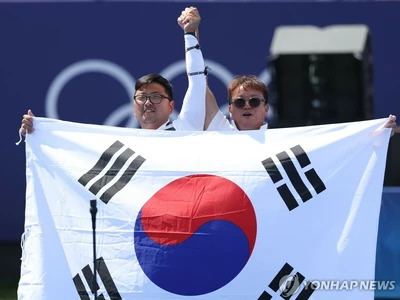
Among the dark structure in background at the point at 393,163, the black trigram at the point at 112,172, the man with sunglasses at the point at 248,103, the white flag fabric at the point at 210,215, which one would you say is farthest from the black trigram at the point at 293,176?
the dark structure in background at the point at 393,163

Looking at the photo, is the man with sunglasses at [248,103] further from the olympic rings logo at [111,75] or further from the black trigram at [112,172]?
the olympic rings logo at [111,75]

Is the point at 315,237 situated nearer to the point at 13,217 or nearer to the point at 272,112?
the point at 272,112

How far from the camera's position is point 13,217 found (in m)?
9.53

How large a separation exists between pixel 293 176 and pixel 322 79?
3887 millimetres

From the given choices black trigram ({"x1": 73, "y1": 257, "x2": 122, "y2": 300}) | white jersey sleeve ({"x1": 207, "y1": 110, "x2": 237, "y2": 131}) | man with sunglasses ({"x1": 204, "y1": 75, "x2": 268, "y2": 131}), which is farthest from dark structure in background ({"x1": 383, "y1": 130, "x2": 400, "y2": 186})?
black trigram ({"x1": 73, "y1": 257, "x2": 122, "y2": 300})

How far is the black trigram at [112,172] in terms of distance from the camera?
5027 mm

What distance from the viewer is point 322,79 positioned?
8.67 metres

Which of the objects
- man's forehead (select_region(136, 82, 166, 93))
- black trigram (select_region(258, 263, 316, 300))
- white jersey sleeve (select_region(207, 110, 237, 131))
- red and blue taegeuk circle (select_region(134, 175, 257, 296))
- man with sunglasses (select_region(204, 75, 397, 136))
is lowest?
black trigram (select_region(258, 263, 316, 300))

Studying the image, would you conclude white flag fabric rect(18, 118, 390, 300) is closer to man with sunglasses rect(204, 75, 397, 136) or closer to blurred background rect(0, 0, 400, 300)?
man with sunglasses rect(204, 75, 397, 136)

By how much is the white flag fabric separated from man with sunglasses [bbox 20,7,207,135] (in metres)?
0.21

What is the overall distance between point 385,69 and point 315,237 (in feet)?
16.4

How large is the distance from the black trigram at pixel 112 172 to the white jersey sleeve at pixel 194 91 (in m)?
0.42

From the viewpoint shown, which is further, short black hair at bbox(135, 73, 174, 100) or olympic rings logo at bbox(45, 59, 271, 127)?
olympic rings logo at bbox(45, 59, 271, 127)

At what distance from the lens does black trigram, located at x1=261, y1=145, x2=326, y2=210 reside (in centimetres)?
487
